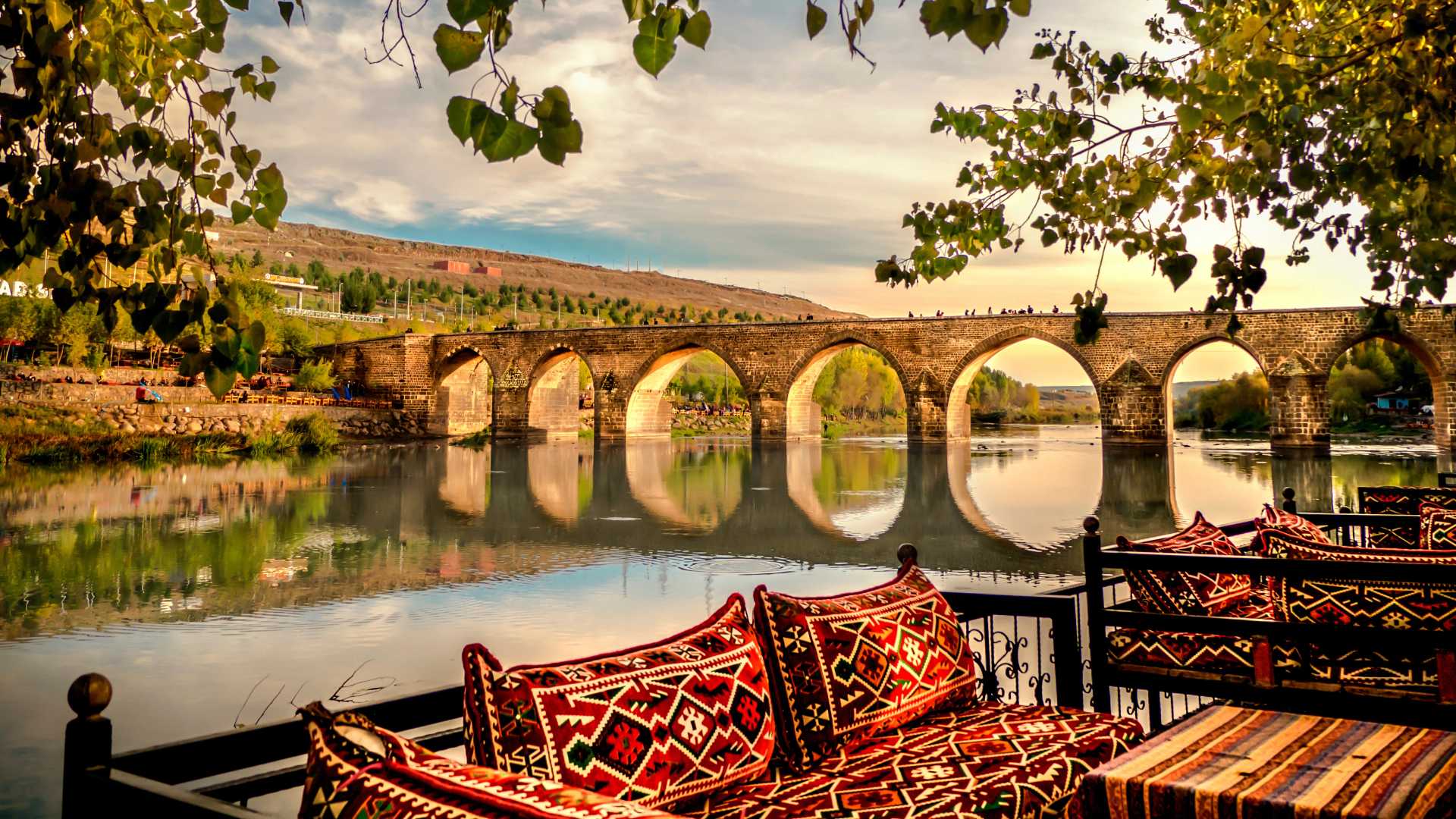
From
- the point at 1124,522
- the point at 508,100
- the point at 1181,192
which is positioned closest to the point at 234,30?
the point at 508,100

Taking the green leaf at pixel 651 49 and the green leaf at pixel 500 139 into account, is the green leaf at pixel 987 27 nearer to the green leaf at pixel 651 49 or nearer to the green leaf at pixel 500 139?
the green leaf at pixel 651 49

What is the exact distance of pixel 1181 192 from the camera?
12.3 feet

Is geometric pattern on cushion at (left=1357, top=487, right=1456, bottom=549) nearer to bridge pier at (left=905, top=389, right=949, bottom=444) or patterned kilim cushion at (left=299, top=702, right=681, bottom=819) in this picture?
patterned kilim cushion at (left=299, top=702, right=681, bottom=819)

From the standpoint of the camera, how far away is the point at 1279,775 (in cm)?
152

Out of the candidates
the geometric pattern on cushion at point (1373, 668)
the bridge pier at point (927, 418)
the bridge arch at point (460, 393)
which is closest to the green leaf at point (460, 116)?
the geometric pattern on cushion at point (1373, 668)

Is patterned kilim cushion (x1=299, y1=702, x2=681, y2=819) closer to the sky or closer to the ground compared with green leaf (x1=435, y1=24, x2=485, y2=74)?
closer to the ground

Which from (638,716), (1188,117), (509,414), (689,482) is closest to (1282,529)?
(1188,117)

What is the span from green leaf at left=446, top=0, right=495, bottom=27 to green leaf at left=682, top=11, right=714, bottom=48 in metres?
0.29

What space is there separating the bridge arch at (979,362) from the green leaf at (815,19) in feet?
82.8

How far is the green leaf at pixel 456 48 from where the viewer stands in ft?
3.95

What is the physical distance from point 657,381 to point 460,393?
8.21 metres

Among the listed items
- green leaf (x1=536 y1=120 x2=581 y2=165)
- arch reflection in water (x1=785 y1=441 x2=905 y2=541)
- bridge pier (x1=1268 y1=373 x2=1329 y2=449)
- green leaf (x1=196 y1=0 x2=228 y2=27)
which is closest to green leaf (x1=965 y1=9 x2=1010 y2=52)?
green leaf (x1=536 y1=120 x2=581 y2=165)

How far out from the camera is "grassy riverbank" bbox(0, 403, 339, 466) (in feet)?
59.4

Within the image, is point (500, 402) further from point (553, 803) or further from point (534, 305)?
point (534, 305)
